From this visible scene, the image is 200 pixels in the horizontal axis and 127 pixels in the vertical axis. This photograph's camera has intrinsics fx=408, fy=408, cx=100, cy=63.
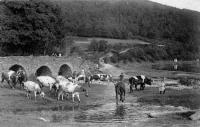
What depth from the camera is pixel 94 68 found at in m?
70.7

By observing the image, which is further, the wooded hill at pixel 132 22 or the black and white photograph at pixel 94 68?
the wooded hill at pixel 132 22

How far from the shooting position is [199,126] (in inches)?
947

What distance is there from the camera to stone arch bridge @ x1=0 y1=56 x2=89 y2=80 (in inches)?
2161

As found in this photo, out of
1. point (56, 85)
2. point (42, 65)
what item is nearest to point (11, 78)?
point (56, 85)

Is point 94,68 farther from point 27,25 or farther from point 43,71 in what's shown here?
point 27,25

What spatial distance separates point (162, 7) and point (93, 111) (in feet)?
450

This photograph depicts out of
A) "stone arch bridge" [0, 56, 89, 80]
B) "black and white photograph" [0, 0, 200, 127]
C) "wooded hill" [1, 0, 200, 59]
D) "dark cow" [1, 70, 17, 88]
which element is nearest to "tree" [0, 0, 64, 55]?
"black and white photograph" [0, 0, 200, 127]

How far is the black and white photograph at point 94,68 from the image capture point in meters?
29.6

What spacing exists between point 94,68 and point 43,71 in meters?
10.1

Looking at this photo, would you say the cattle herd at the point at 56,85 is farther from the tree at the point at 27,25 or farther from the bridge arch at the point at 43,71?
the tree at the point at 27,25

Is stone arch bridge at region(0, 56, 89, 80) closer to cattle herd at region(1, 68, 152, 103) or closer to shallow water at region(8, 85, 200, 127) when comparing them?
cattle herd at region(1, 68, 152, 103)

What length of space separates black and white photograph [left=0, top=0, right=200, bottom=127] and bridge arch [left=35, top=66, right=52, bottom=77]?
161 mm

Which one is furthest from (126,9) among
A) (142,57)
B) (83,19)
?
(142,57)

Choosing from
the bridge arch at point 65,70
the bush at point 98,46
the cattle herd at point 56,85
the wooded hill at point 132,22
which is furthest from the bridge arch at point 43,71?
the wooded hill at point 132,22
